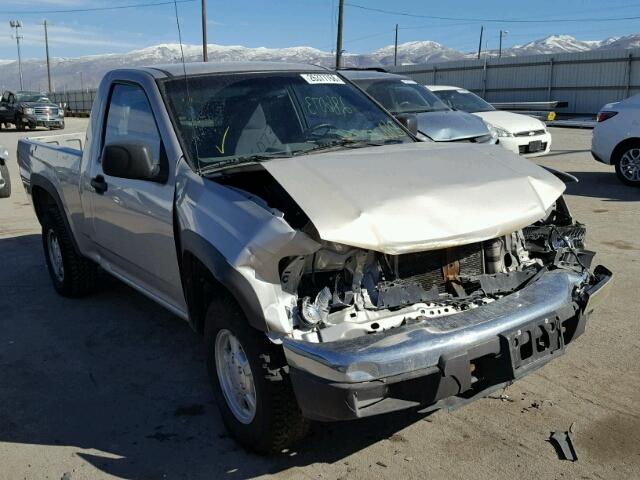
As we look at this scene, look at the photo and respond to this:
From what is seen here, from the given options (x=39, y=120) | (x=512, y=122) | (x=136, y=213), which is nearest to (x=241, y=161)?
(x=136, y=213)

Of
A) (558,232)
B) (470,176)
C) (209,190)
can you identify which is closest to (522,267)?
(558,232)

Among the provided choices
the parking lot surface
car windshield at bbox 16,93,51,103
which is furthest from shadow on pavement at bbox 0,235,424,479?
car windshield at bbox 16,93,51,103

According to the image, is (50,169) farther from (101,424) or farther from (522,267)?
(522,267)

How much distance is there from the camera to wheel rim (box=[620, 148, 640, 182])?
10328mm

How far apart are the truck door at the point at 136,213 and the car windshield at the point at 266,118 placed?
0.23 m

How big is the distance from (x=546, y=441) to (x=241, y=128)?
2.44 metres

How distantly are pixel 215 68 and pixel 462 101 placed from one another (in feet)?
32.2

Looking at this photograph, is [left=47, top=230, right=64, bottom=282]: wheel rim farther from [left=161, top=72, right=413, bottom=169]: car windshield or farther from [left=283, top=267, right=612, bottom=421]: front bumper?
[left=283, top=267, right=612, bottom=421]: front bumper

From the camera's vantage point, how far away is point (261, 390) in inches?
120

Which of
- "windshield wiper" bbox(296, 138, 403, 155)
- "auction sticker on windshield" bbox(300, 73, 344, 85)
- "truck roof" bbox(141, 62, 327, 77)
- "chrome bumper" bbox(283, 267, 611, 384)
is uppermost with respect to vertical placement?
"truck roof" bbox(141, 62, 327, 77)

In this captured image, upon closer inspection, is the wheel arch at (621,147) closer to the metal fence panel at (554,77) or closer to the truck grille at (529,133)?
the truck grille at (529,133)

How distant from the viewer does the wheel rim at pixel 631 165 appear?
10328mm

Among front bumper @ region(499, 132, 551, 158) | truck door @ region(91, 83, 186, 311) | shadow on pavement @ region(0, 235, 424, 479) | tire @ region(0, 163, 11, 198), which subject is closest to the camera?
shadow on pavement @ region(0, 235, 424, 479)

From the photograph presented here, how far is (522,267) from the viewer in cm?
364
